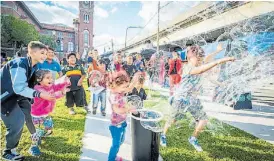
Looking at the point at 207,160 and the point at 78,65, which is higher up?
the point at 78,65

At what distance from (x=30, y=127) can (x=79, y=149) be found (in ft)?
2.99

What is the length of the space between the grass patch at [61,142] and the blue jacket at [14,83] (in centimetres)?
101

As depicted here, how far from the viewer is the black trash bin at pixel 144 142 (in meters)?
3.28

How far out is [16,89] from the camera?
2.97 meters

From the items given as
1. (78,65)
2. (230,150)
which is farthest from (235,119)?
(78,65)

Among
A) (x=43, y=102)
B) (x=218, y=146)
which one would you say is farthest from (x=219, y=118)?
(x=43, y=102)

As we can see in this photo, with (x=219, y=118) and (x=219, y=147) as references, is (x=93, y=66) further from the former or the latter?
(x=219, y=118)

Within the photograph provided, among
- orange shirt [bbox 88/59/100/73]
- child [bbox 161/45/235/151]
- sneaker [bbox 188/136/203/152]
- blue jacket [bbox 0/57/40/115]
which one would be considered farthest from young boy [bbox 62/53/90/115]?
sneaker [bbox 188/136/203/152]

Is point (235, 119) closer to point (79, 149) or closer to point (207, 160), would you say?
point (207, 160)

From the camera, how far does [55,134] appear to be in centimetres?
455

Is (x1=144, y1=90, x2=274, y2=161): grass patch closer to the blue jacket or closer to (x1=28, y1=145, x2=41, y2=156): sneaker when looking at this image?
(x1=28, y1=145, x2=41, y2=156): sneaker

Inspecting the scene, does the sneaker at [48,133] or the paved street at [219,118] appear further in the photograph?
the sneaker at [48,133]

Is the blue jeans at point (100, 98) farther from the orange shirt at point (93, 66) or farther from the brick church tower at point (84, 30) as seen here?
the brick church tower at point (84, 30)

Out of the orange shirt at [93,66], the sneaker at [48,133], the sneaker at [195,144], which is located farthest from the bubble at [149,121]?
the orange shirt at [93,66]
